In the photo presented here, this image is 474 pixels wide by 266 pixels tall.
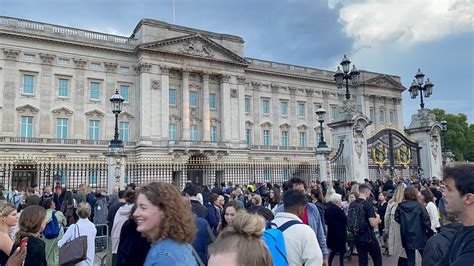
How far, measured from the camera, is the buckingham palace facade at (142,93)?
33.3 metres

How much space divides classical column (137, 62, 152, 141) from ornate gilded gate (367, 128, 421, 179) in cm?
2409

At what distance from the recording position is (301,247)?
148 inches

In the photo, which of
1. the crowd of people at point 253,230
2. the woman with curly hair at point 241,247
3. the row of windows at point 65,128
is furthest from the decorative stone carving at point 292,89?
the woman with curly hair at point 241,247

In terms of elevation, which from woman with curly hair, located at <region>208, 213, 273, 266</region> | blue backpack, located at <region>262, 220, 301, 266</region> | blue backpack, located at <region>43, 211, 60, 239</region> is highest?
woman with curly hair, located at <region>208, 213, 273, 266</region>

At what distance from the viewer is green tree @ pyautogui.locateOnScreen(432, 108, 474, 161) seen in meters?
64.4

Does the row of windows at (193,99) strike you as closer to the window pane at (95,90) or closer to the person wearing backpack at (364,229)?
the window pane at (95,90)

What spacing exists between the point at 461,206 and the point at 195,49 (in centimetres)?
3933

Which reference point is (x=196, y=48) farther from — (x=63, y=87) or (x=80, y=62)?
(x=63, y=87)

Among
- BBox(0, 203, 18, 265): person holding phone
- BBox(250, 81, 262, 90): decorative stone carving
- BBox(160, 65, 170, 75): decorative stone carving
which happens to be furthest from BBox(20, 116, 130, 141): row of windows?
BBox(0, 203, 18, 265): person holding phone

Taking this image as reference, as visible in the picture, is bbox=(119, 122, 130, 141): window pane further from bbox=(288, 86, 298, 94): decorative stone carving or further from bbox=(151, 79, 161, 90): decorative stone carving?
bbox=(288, 86, 298, 94): decorative stone carving

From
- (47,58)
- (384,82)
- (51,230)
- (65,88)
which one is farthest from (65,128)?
(384,82)

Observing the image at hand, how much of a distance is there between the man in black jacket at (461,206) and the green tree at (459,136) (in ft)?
229

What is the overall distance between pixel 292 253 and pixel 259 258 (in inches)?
79.8

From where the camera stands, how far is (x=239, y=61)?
140ft
